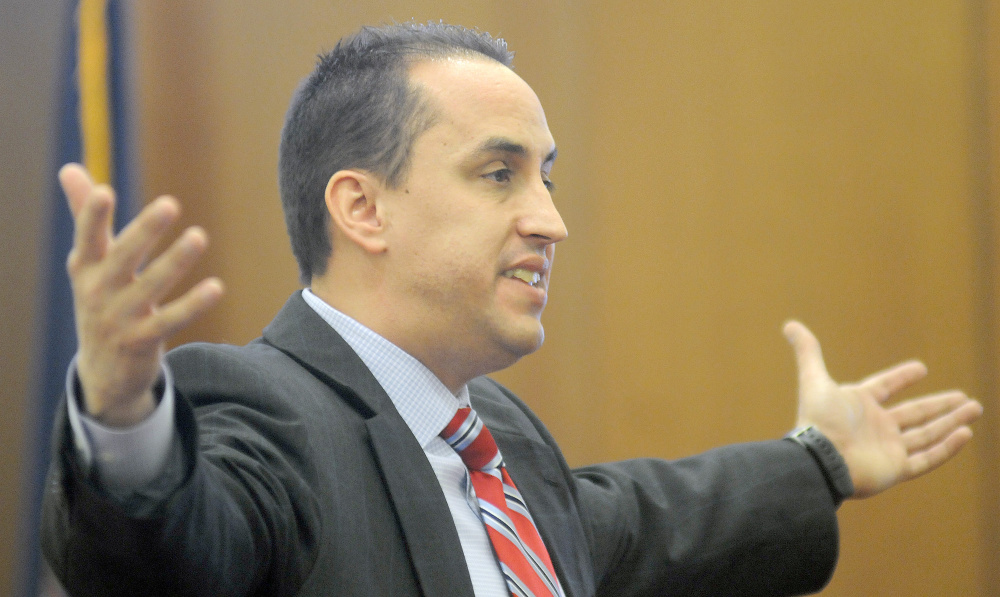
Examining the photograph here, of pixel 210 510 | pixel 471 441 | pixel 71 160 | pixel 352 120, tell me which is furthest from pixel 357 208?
pixel 71 160

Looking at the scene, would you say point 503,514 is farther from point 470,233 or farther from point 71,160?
point 71,160

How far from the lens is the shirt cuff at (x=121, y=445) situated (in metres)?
0.63

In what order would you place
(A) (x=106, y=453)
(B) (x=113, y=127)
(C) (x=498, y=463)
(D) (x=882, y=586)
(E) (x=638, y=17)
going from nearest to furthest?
1. (A) (x=106, y=453)
2. (C) (x=498, y=463)
3. (B) (x=113, y=127)
4. (D) (x=882, y=586)
5. (E) (x=638, y=17)

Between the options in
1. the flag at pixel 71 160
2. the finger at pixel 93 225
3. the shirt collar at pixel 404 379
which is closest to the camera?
the finger at pixel 93 225

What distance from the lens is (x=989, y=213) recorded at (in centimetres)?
217

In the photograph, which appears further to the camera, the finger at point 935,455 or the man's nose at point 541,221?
the finger at point 935,455

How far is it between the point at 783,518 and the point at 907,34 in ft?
4.68

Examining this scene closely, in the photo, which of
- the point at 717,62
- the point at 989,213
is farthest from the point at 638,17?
the point at 989,213

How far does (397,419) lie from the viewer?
103 cm

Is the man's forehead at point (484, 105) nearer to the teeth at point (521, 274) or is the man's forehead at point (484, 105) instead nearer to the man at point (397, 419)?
the man at point (397, 419)

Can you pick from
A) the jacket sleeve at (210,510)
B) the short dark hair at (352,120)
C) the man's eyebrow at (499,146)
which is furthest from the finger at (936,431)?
the jacket sleeve at (210,510)

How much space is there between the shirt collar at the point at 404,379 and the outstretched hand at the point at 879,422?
24.6 inches

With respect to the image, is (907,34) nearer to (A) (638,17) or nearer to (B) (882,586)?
(A) (638,17)

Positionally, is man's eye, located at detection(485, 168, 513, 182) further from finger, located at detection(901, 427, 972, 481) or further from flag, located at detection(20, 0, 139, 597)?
flag, located at detection(20, 0, 139, 597)
